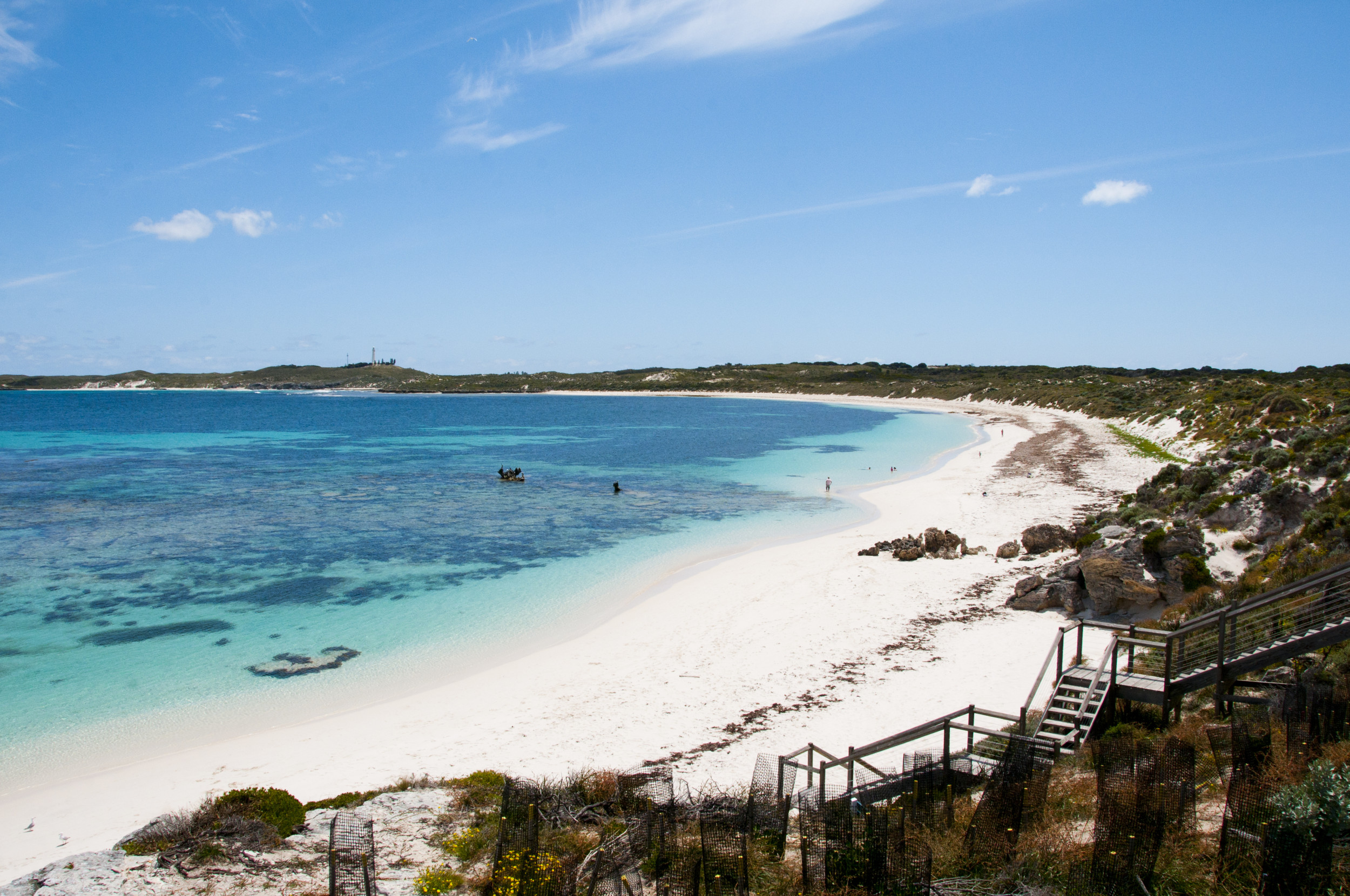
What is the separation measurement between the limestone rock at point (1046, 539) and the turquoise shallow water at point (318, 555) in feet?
29.8

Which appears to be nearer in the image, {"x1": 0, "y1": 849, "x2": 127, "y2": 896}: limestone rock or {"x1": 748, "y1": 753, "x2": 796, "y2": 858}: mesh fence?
{"x1": 0, "y1": 849, "x2": 127, "y2": 896}: limestone rock

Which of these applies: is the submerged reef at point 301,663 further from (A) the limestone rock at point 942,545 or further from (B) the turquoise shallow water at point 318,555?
(A) the limestone rock at point 942,545

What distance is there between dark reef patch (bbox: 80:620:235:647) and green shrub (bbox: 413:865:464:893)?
15.1m

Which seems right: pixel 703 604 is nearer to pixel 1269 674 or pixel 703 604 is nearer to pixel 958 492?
pixel 1269 674

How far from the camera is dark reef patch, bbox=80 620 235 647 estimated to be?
1886cm

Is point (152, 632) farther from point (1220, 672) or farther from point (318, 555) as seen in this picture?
point (1220, 672)

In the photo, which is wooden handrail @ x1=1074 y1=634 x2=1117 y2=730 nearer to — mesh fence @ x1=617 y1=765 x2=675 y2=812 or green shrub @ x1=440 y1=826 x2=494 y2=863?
mesh fence @ x1=617 y1=765 x2=675 y2=812

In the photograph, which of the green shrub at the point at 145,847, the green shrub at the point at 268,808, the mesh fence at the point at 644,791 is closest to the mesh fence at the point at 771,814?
the mesh fence at the point at 644,791

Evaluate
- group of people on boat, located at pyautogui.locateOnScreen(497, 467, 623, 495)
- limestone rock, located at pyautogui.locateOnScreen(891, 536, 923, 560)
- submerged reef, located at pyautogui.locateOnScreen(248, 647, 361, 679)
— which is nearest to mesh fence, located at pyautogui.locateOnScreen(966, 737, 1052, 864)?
submerged reef, located at pyautogui.locateOnScreen(248, 647, 361, 679)

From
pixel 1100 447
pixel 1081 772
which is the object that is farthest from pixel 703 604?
pixel 1100 447

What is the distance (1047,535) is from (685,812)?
1983 cm

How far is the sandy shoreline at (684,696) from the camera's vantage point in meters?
11.8

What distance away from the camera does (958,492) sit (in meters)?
38.4

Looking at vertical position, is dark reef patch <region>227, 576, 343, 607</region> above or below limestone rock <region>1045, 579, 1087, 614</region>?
below
